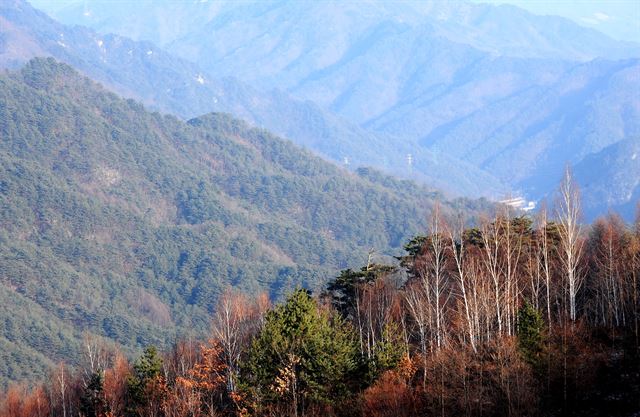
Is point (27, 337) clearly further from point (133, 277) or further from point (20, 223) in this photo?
point (20, 223)

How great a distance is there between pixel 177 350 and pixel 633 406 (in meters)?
48.8

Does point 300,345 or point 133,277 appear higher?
point 133,277

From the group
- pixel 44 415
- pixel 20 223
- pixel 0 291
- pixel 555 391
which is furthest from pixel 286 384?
pixel 20 223

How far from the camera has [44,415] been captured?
57.7 meters

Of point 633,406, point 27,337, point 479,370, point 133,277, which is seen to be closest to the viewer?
point 633,406

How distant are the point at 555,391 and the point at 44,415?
38.3 m

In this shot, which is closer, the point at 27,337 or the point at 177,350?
the point at 177,350

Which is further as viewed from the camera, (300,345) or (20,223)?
(20,223)

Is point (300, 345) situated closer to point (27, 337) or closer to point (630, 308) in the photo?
point (630, 308)

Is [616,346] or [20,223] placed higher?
[20,223]

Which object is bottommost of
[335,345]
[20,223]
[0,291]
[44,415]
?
[44,415]

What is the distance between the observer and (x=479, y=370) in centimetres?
3400

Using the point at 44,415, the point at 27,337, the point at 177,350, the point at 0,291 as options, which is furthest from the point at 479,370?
the point at 0,291

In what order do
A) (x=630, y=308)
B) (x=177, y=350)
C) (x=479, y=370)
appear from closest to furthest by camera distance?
(x=479, y=370), (x=630, y=308), (x=177, y=350)
